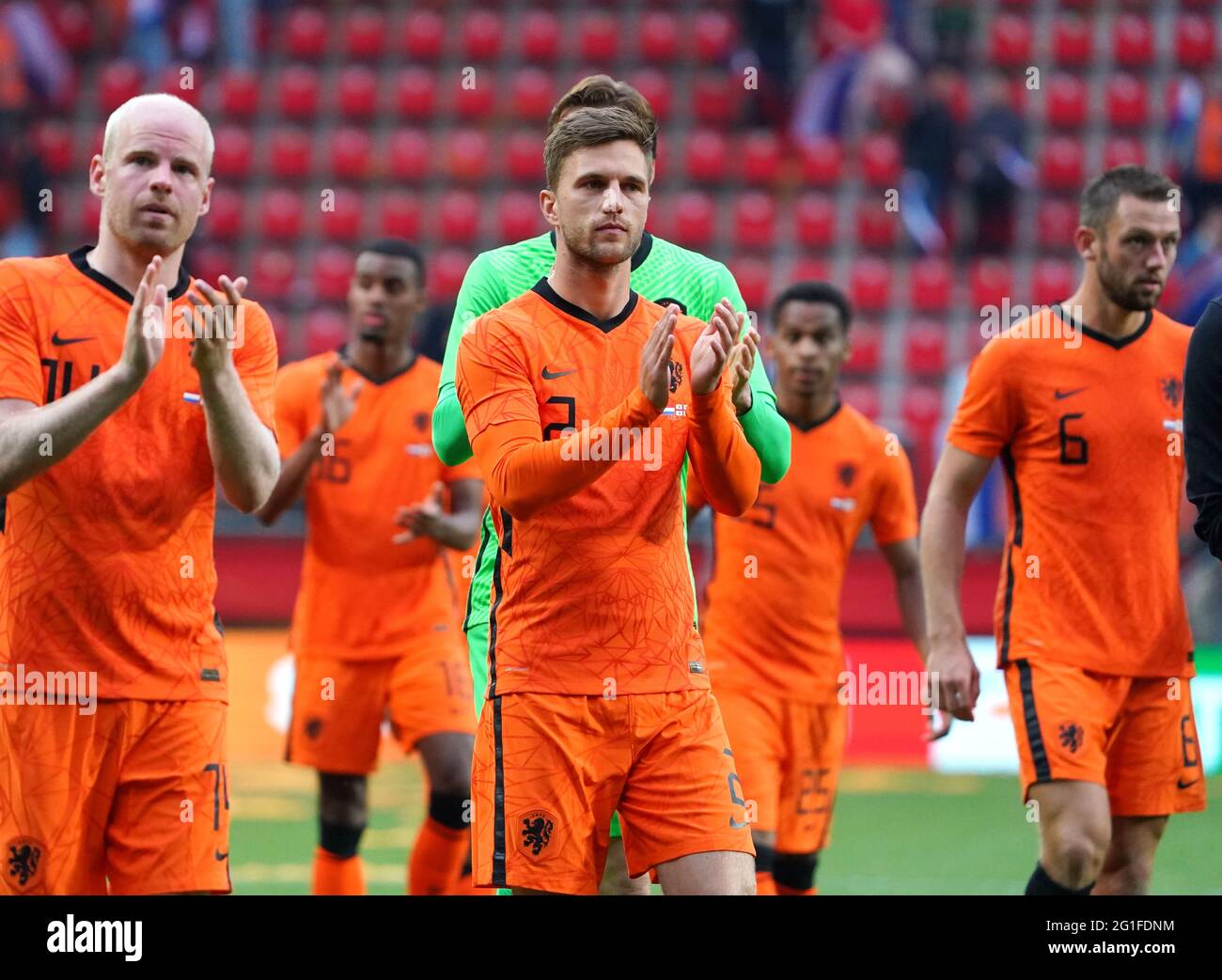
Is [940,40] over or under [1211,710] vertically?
over

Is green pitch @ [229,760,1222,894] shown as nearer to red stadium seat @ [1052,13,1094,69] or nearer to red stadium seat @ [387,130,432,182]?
red stadium seat @ [387,130,432,182]

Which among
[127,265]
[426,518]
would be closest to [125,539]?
[127,265]

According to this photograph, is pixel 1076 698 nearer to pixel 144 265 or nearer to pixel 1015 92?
pixel 144 265

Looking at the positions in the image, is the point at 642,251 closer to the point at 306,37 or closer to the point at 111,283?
the point at 111,283

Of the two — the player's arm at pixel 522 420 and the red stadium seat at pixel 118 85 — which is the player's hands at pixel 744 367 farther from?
the red stadium seat at pixel 118 85

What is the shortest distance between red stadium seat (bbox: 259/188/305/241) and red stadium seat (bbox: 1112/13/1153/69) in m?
8.34

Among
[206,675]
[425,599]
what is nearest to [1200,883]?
[425,599]

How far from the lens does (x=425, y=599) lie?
7.06 meters

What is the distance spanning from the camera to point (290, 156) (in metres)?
18.4

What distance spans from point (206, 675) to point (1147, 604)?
110 inches

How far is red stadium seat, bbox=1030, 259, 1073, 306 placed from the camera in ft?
54.6

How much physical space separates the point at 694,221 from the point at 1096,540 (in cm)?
1228

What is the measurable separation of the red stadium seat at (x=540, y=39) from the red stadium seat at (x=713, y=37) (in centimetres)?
145

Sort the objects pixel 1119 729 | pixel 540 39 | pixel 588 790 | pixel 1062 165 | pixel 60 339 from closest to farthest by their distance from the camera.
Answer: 1. pixel 588 790
2. pixel 60 339
3. pixel 1119 729
4. pixel 1062 165
5. pixel 540 39
